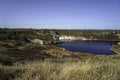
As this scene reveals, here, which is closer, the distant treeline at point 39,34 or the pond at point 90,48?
the pond at point 90,48

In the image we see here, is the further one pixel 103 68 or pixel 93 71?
pixel 103 68

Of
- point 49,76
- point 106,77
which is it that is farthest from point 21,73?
point 106,77

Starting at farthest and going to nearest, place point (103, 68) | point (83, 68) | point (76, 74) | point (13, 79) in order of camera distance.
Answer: point (103, 68) → point (83, 68) → point (76, 74) → point (13, 79)

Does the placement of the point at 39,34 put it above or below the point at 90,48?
above

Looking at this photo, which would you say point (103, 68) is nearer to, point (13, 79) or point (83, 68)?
point (83, 68)

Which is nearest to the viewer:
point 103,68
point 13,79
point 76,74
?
point 13,79

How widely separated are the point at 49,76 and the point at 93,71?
1398 millimetres

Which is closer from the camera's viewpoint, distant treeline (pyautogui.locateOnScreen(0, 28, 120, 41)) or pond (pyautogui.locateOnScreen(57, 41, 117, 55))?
pond (pyautogui.locateOnScreen(57, 41, 117, 55))

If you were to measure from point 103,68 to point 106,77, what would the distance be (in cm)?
125

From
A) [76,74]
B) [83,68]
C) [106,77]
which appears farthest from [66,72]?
[106,77]

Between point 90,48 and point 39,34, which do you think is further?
point 39,34

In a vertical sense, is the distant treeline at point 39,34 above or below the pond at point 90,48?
above

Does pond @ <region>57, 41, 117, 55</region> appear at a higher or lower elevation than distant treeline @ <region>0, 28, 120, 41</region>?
lower

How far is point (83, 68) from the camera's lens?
22.3 ft
